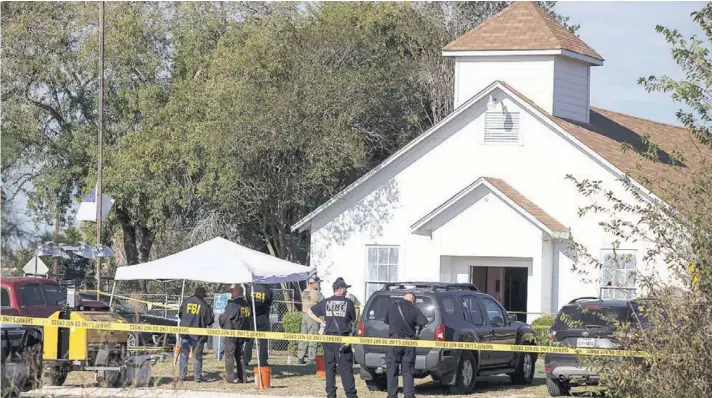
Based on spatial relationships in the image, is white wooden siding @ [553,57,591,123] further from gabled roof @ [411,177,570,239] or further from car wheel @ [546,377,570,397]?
car wheel @ [546,377,570,397]

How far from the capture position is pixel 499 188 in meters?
30.0

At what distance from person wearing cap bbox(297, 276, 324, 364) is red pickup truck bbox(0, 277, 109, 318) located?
4330 millimetres

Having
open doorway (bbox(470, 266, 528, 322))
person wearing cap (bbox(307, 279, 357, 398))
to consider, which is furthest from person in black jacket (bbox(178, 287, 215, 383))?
open doorway (bbox(470, 266, 528, 322))

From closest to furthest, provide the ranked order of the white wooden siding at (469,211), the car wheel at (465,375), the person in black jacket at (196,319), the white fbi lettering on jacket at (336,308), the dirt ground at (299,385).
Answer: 1. the white fbi lettering on jacket at (336,308)
2. the car wheel at (465,375)
3. the dirt ground at (299,385)
4. the person in black jacket at (196,319)
5. the white wooden siding at (469,211)

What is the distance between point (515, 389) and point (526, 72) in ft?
46.1

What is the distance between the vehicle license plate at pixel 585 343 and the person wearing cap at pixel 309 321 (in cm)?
649

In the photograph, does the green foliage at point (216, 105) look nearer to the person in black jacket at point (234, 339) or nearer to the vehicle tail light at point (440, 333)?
the person in black jacket at point (234, 339)

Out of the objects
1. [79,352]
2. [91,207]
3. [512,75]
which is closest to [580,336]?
[79,352]

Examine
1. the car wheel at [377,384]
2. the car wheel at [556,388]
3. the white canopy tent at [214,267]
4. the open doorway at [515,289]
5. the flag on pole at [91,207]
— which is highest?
the flag on pole at [91,207]

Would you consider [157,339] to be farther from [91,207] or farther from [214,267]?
[91,207]

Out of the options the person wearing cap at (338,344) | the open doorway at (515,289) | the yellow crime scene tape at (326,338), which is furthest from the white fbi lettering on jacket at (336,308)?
the open doorway at (515,289)

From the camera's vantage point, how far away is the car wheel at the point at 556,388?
18.8 m

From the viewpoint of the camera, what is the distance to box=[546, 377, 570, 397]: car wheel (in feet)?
61.6

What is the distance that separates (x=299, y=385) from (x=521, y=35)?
50.8ft
